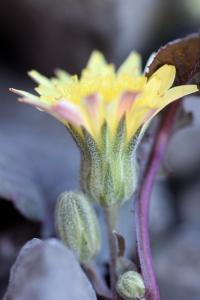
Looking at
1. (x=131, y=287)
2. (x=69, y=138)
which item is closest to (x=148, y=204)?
(x=131, y=287)

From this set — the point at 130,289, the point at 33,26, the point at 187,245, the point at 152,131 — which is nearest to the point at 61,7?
the point at 33,26

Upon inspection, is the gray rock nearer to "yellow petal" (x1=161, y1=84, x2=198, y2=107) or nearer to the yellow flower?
the yellow flower

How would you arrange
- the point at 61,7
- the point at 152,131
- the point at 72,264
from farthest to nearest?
the point at 61,7 → the point at 152,131 → the point at 72,264

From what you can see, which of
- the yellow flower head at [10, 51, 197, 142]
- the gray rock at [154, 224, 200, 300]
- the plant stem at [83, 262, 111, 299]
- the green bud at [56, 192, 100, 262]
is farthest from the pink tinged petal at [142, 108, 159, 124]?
the gray rock at [154, 224, 200, 300]

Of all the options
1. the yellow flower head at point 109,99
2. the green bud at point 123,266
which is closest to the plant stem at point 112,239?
the green bud at point 123,266

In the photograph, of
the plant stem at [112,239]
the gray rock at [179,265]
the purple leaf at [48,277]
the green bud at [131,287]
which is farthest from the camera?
the gray rock at [179,265]

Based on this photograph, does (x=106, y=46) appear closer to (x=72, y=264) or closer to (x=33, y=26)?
(x=33, y=26)

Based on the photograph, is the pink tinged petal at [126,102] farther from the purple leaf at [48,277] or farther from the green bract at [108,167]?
the purple leaf at [48,277]
